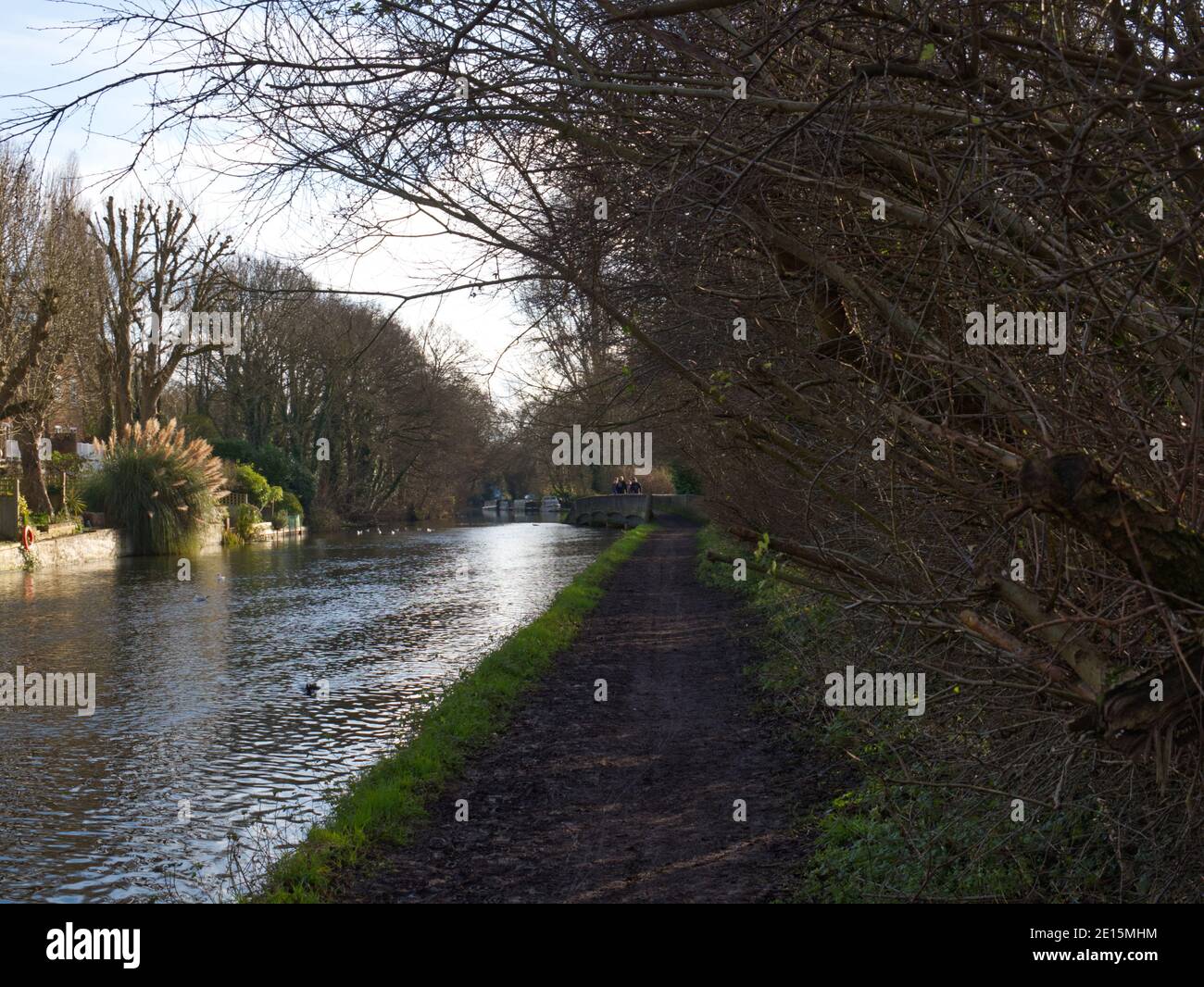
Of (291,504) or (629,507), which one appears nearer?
(291,504)

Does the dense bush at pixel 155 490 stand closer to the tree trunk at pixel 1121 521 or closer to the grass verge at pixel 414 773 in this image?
the grass verge at pixel 414 773

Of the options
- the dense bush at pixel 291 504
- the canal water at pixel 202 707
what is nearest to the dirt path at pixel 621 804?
the canal water at pixel 202 707

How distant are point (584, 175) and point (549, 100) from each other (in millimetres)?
1087

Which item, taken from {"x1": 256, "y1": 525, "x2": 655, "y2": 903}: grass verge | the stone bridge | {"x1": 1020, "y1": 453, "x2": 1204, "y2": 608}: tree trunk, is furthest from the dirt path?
the stone bridge

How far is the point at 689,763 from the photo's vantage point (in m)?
8.25

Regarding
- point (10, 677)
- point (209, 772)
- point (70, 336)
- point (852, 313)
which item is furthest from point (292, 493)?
point (852, 313)

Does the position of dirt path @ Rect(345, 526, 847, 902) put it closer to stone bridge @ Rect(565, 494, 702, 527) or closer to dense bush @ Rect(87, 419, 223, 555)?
dense bush @ Rect(87, 419, 223, 555)

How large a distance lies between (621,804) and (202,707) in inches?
196

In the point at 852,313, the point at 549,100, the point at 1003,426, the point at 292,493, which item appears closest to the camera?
the point at 1003,426

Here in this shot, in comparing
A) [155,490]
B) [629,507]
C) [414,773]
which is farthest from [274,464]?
[414,773]

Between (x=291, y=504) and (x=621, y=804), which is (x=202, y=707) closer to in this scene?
(x=621, y=804)

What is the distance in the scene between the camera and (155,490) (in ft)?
99.4

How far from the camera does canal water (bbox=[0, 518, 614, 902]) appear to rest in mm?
6445
